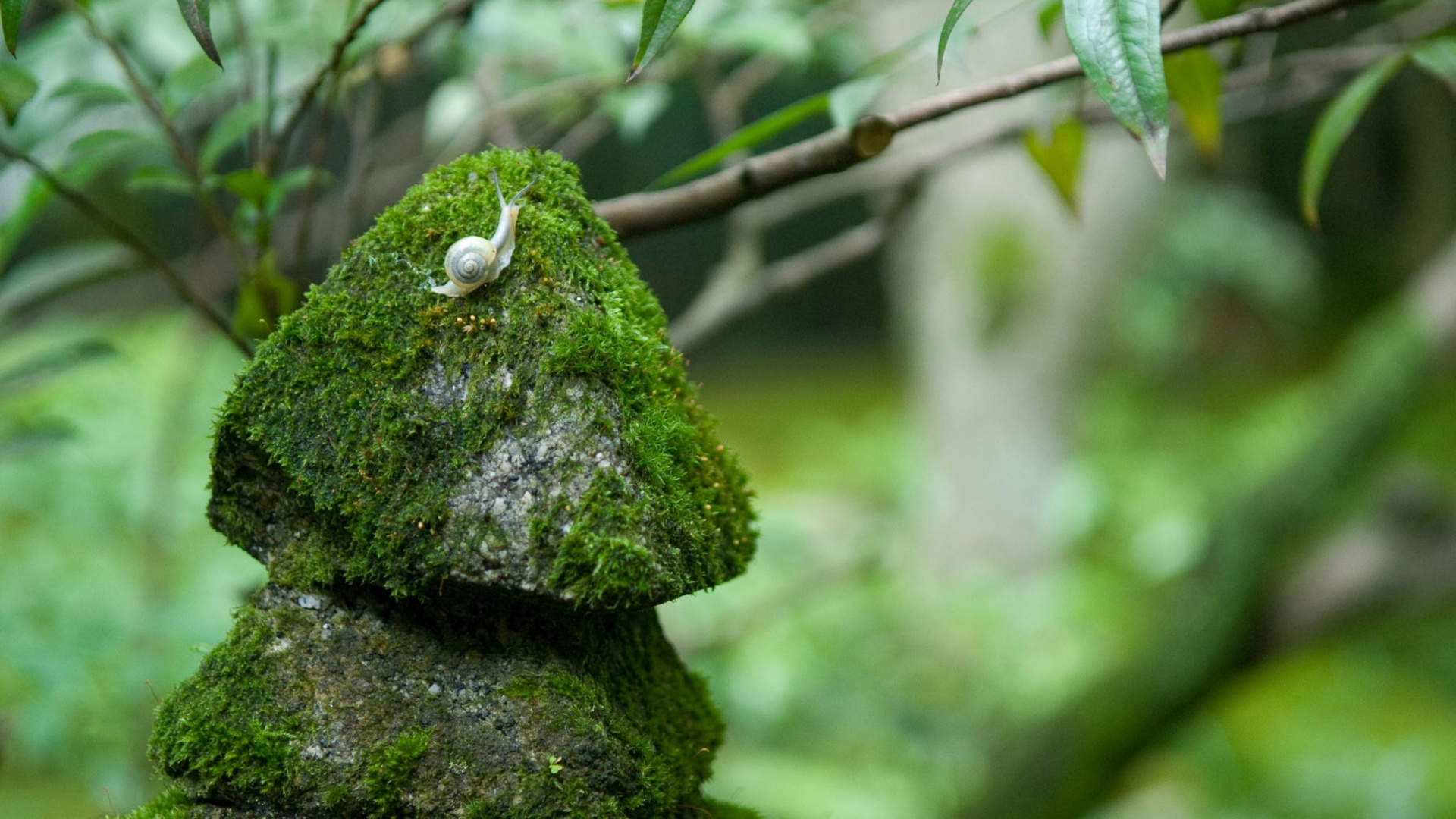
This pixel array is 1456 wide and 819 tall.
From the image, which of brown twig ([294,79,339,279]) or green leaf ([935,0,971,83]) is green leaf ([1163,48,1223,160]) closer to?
green leaf ([935,0,971,83])

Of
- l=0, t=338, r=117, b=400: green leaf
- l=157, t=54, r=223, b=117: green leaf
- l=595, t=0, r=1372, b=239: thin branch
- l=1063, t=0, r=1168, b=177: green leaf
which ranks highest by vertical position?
l=157, t=54, r=223, b=117: green leaf

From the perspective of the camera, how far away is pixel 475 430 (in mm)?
705

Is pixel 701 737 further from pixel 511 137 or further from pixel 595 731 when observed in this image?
pixel 511 137

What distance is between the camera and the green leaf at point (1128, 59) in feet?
2.25

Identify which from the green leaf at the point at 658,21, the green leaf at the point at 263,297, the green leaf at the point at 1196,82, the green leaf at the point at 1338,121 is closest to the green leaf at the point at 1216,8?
the green leaf at the point at 1196,82

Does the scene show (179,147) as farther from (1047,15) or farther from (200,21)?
(1047,15)

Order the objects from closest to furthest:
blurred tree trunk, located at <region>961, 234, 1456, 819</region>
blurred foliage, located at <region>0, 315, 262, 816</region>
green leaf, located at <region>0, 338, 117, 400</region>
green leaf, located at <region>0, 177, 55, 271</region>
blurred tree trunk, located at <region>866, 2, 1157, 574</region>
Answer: green leaf, located at <region>0, 177, 55, 271</region>, green leaf, located at <region>0, 338, 117, 400</region>, blurred foliage, located at <region>0, 315, 262, 816</region>, blurred tree trunk, located at <region>961, 234, 1456, 819</region>, blurred tree trunk, located at <region>866, 2, 1157, 574</region>

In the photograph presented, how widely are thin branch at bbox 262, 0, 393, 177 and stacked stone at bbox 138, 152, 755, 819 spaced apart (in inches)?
9.3

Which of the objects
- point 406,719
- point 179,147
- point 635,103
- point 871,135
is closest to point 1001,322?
point 635,103

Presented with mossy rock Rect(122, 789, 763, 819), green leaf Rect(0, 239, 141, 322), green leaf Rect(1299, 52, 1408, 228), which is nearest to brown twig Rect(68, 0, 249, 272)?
green leaf Rect(0, 239, 141, 322)

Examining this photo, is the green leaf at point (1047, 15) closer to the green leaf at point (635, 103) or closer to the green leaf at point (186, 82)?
the green leaf at point (635, 103)

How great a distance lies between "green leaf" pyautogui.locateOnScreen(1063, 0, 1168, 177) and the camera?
0.69 m

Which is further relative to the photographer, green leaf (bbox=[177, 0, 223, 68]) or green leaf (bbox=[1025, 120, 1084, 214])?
green leaf (bbox=[1025, 120, 1084, 214])

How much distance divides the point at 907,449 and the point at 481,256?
4999 mm
